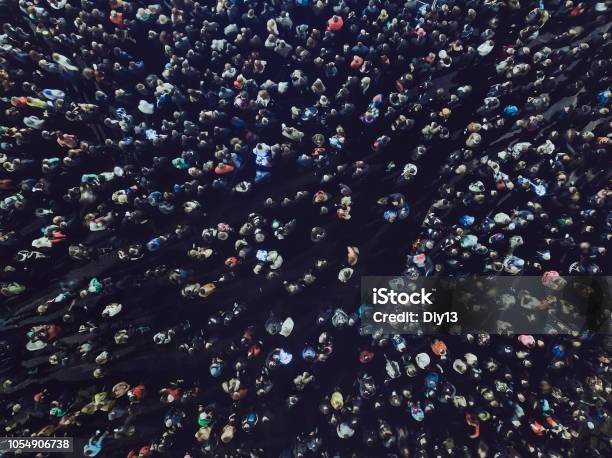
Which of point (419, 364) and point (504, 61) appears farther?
point (504, 61)

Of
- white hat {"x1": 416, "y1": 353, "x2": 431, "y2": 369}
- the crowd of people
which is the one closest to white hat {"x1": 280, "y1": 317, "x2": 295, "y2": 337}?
the crowd of people

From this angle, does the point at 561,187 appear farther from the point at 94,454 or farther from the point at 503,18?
the point at 94,454

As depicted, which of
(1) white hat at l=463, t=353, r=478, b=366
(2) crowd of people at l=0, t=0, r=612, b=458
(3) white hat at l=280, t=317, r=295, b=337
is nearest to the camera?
(1) white hat at l=463, t=353, r=478, b=366

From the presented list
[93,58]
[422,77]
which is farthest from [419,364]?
[93,58]

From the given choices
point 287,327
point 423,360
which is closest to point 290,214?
point 287,327

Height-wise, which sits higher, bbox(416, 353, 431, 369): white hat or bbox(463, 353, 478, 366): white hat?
bbox(463, 353, 478, 366): white hat

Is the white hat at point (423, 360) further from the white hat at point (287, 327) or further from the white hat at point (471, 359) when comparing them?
the white hat at point (287, 327)

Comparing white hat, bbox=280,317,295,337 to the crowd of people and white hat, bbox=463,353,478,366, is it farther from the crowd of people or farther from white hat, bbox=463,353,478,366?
white hat, bbox=463,353,478,366

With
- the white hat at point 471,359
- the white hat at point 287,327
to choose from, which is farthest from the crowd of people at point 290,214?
the white hat at point 471,359
